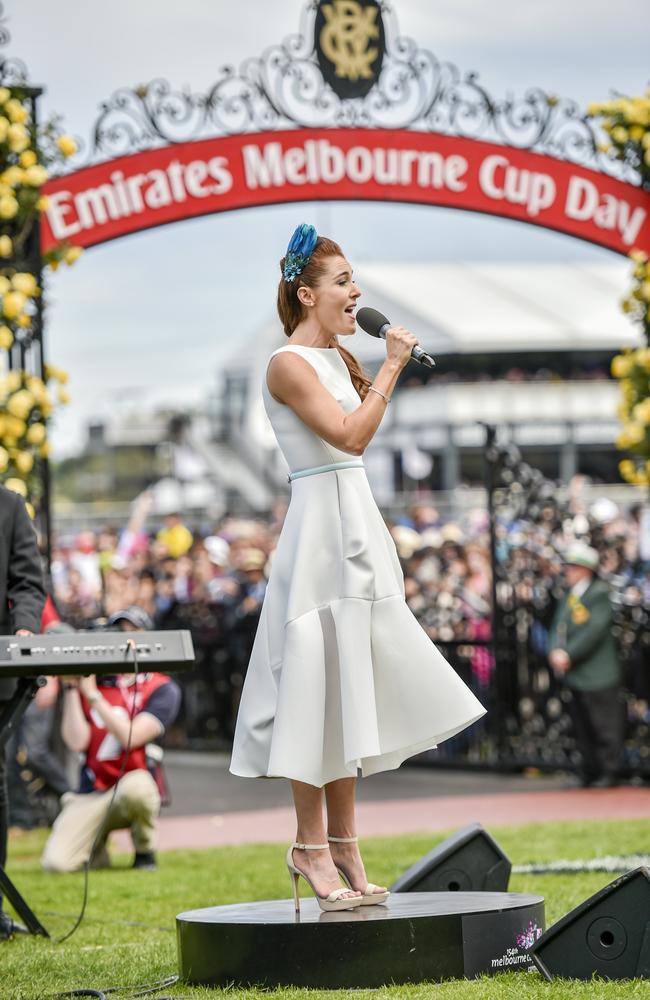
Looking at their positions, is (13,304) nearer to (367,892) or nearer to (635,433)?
(635,433)

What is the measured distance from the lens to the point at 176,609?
17047 millimetres

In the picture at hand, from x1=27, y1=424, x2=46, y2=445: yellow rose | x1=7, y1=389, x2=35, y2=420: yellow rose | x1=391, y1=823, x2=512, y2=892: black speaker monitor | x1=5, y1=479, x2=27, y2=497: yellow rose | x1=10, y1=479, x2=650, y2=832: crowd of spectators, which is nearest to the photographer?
x1=391, y1=823, x2=512, y2=892: black speaker monitor

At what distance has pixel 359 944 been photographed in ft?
15.5

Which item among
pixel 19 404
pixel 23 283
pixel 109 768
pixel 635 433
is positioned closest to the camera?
pixel 109 768

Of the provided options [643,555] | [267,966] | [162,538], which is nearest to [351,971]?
[267,966]

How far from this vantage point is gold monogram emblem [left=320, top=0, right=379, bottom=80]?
37.5 ft

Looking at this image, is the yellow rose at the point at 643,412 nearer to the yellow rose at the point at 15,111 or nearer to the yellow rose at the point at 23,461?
the yellow rose at the point at 23,461

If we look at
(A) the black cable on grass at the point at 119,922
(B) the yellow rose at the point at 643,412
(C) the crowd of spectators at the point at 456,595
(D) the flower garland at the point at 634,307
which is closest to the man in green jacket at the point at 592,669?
(C) the crowd of spectators at the point at 456,595

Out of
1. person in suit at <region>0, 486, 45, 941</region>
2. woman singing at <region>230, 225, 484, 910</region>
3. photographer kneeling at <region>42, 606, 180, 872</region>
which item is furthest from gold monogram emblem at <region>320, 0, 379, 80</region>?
woman singing at <region>230, 225, 484, 910</region>

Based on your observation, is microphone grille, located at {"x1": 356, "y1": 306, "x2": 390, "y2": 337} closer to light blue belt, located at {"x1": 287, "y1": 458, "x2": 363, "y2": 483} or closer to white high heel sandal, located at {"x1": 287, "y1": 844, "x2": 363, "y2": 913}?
light blue belt, located at {"x1": 287, "y1": 458, "x2": 363, "y2": 483}

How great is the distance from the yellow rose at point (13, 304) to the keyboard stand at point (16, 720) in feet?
12.8

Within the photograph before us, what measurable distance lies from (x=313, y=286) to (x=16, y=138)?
5.40 m

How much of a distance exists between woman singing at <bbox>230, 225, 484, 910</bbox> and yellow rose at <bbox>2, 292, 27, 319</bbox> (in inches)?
195

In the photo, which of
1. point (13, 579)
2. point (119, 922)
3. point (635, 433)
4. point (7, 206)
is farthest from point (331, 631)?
point (635, 433)
